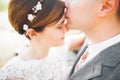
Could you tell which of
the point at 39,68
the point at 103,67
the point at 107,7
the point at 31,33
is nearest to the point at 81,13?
the point at 107,7

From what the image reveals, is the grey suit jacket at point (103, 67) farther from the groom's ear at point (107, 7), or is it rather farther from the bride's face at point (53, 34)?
the bride's face at point (53, 34)

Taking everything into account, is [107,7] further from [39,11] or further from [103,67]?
[39,11]

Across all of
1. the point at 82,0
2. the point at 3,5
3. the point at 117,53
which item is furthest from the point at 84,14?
the point at 3,5

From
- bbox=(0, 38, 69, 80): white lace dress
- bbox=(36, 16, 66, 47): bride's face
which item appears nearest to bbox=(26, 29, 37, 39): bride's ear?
bbox=(36, 16, 66, 47): bride's face

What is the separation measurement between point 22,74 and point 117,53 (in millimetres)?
715

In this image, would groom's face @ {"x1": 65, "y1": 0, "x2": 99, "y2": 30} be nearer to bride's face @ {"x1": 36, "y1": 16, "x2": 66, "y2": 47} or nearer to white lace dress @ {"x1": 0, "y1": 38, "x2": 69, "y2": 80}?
bride's face @ {"x1": 36, "y1": 16, "x2": 66, "y2": 47}

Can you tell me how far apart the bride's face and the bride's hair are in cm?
4

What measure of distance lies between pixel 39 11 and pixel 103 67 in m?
0.59

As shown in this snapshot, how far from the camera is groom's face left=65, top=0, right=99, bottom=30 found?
178 cm

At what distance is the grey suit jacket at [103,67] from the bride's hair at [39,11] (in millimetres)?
416

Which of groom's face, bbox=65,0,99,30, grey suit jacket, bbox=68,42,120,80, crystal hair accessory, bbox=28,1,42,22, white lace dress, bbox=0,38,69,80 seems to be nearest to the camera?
grey suit jacket, bbox=68,42,120,80

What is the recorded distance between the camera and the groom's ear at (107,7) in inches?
68.0

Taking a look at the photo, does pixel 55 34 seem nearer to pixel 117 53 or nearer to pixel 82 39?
pixel 82 39

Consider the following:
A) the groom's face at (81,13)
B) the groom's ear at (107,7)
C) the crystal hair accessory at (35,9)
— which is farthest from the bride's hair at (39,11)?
the groom's ear at (107,7)
